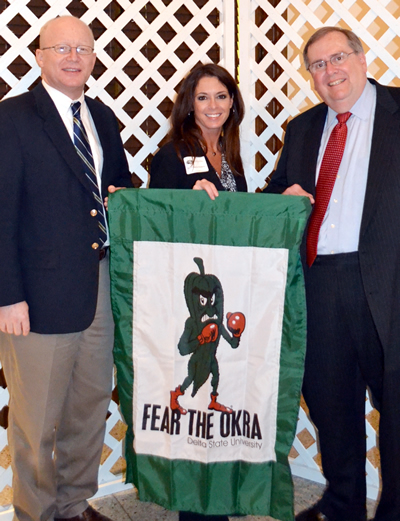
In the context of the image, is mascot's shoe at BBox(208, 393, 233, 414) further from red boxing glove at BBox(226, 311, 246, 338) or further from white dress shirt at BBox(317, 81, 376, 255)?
white dress shirt at BBox(317, 81, 376, 255)

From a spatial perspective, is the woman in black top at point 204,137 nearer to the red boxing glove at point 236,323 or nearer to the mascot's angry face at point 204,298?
the mascot's angry face at point 204,298

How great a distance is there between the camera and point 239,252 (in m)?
1.87

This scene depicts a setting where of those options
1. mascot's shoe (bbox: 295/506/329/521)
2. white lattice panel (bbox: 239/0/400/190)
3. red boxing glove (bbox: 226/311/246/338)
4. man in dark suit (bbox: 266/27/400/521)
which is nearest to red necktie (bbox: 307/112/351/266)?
man in dark suit (bbox: 266/27/400/521)

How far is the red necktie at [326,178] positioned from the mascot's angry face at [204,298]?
1.14 ft

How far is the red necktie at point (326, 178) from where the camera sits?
1.92m

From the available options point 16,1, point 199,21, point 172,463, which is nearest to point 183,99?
point 199,21

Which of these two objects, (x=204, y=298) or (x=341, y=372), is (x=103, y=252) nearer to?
(x=204, y=298)

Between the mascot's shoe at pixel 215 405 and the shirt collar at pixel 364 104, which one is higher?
the shirt collar at pixel 364 104

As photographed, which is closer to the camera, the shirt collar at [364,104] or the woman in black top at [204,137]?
the shirt collar at [364,104]

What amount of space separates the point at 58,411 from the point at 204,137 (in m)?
1.18

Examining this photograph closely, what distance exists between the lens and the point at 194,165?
7.06 feet

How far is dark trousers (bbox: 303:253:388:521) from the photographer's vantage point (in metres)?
1.91

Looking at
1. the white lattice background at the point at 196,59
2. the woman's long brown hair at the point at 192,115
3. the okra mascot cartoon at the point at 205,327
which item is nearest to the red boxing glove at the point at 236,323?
the okra mascot cartoon at the point at 205,327

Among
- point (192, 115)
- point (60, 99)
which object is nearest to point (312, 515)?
point (192, 115)
